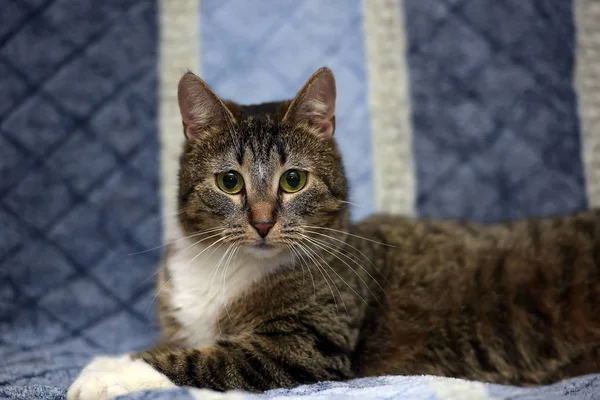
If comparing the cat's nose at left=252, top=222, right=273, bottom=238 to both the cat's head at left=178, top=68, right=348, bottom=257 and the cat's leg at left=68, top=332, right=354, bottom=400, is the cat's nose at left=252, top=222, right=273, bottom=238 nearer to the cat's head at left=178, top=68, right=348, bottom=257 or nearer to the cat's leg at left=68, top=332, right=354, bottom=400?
the cat's head at left=178, top=68, right=348, bottom=257

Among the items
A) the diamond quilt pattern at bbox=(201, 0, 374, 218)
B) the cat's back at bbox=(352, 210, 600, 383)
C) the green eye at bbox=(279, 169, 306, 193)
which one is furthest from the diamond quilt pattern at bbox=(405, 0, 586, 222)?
the green eye at bbox=(279, 169, 306, 193)

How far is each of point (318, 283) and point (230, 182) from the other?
0.31m

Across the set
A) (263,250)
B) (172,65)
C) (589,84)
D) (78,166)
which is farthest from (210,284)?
(589,84)

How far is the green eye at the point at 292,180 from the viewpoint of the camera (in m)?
1.38

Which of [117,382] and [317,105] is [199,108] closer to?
[317,105]

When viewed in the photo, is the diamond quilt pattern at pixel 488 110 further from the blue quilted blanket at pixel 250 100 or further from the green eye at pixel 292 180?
the green eye at pixel 292 180

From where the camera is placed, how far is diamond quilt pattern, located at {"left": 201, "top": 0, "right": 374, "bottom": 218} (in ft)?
6.92

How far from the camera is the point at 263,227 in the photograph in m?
1.29

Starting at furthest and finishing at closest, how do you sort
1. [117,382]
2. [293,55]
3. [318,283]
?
[293,55] → [318,283] → [117,382]

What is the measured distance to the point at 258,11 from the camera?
2123 mm

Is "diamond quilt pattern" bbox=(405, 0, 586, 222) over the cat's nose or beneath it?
over

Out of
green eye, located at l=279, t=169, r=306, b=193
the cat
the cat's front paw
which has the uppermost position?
green eye, located at l=279, t=169, r=306, b=193

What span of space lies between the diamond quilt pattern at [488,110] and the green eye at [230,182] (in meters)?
0.96

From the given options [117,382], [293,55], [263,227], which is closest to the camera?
[117,382]
